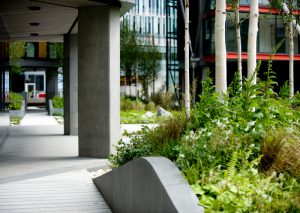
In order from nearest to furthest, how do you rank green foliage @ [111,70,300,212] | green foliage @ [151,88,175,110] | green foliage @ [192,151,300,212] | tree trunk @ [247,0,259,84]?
green foliage @ [192,151,300,212], green foliage @ [111,70,300,212], tree trunk @ [247,0,259,84], green foliage @ [151,88,175,110]

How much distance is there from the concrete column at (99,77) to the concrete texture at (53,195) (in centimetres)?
295

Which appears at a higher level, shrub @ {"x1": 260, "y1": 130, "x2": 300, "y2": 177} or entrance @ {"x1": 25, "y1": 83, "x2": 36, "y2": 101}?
entrance @ {"x1": 25, "y1": 83, "x2": 36, "y2": 101}

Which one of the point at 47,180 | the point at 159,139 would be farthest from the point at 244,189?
the point at 47,180

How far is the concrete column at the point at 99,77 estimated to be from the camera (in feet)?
38.9

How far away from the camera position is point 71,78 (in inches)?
755

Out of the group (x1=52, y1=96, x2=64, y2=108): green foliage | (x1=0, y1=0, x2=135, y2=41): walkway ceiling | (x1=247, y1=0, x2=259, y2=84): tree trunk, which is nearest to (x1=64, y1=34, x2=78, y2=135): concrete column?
(x1=0, y1=0, x2=135, y2=41): walkway ceiling

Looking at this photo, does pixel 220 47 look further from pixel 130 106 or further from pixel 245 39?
pixel 245 39

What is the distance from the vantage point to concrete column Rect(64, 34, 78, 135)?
19.0 meters

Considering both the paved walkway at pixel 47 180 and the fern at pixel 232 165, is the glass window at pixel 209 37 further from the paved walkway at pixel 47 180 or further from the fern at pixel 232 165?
the fern at pixel 232 165

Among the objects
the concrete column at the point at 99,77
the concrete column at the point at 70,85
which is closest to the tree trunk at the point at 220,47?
the concrete column at the point at 99,77

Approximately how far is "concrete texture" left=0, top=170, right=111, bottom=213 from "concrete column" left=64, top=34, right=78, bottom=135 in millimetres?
9963

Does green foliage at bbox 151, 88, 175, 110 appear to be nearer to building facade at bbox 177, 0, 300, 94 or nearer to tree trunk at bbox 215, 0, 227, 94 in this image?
building facade at bbox 177, 0, 300, 94

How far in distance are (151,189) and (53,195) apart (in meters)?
3.21

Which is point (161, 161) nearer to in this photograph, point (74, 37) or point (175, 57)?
point (74, 37)
